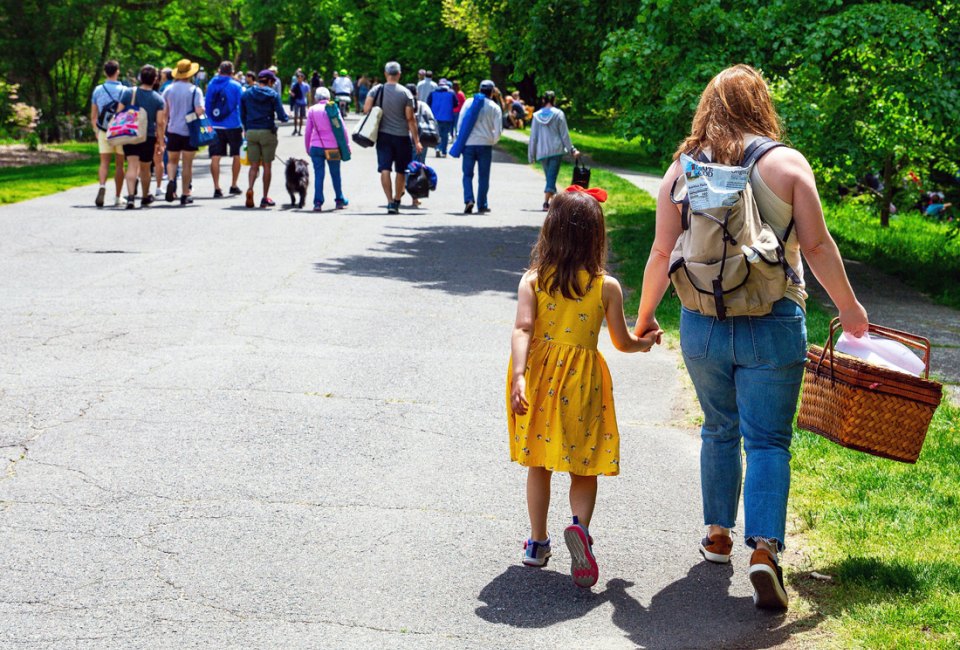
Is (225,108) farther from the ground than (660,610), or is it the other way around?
(225,108)

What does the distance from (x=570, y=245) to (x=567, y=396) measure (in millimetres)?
555

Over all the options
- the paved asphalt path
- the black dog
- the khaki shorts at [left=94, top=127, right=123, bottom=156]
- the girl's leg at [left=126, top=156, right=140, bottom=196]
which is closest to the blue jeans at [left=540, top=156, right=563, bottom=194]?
the black dog

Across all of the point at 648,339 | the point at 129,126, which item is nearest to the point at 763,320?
the point at 648,339

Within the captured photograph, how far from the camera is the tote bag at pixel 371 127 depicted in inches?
630

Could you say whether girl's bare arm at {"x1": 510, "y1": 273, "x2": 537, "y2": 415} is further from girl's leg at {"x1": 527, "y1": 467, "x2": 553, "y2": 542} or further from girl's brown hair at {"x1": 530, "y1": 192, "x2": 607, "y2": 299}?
girl's leg at {"x1": 527, "y1": 467, "x2": 553, "y2": 542}

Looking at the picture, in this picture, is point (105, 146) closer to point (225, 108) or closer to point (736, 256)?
point (225, 108)

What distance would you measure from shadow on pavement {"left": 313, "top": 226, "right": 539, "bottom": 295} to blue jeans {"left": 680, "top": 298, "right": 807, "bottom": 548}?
6734 millimetres

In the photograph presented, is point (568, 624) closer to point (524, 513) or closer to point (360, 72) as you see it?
point (524, 513)

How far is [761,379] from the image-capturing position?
4.21 metres

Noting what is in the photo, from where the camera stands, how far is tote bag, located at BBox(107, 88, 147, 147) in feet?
50.8

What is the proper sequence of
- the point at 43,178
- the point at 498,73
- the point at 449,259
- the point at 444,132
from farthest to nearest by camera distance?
the point at 498,73 < the point at 444,132 < the point at 43,178 < the point at 449,259

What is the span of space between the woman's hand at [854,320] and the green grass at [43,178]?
15180 mm

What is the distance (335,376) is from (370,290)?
10.6ft

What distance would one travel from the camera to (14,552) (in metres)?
4.49
